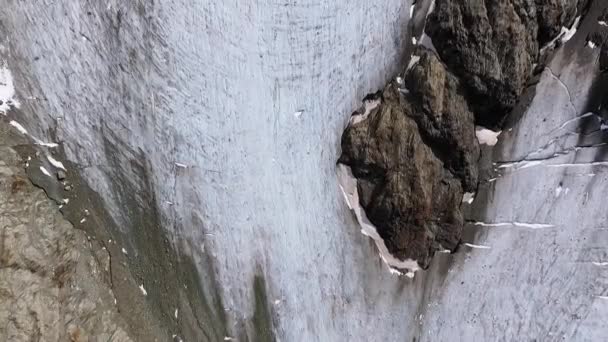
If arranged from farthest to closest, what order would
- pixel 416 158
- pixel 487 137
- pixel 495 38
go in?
pixel 487 137, pixel 416 158, pixel 495 38

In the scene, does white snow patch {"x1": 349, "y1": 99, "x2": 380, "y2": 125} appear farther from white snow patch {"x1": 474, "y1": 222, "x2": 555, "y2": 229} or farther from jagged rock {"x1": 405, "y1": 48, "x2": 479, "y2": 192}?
white snow patch {"x1": 474, "y1": 222, "x2": 555, "y2": 229}

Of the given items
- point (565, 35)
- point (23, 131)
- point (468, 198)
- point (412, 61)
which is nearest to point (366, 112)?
point (412, 61)

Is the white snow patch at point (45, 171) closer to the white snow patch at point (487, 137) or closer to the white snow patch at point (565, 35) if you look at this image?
the white snow patch at point (487, 137)

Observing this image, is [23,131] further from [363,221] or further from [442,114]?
[442,114]

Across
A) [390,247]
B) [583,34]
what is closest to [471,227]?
[390,247]

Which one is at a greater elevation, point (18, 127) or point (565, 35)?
point (565, 35)

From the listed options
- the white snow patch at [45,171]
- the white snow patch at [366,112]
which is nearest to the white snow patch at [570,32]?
the white snow patch at [366,112]

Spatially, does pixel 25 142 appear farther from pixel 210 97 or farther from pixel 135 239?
pixel 210 97
